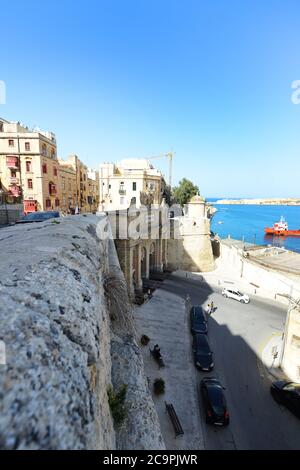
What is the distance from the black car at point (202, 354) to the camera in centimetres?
1405

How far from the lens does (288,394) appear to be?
12039 millimetres

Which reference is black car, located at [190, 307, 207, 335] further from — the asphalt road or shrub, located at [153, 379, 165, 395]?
shrub, located at [153, 379, 165, 395]

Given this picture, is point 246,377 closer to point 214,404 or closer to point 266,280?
point 214,404

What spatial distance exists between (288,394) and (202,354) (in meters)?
4.95

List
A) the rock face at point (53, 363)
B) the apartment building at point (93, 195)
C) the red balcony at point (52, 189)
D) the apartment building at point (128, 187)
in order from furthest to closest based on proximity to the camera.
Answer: the apartment building at point (93, 195) < the apartment building at point (128, 187) < the red balcony at point (52, 189) < the rock face at point (53, 363)

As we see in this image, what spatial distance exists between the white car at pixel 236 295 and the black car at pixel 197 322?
6.15 metres

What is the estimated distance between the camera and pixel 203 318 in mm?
19234

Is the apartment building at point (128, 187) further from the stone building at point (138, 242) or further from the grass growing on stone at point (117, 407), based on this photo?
the grass growing on stone at point (117, 407)

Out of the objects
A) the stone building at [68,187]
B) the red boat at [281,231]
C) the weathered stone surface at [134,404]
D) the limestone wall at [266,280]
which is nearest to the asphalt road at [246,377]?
the limestone wall at [266,280]

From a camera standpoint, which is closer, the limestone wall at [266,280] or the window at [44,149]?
the limestone wall at [266,280]

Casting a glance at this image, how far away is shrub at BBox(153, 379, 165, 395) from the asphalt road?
2.02 metres

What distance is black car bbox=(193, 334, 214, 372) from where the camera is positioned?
14053 mm
